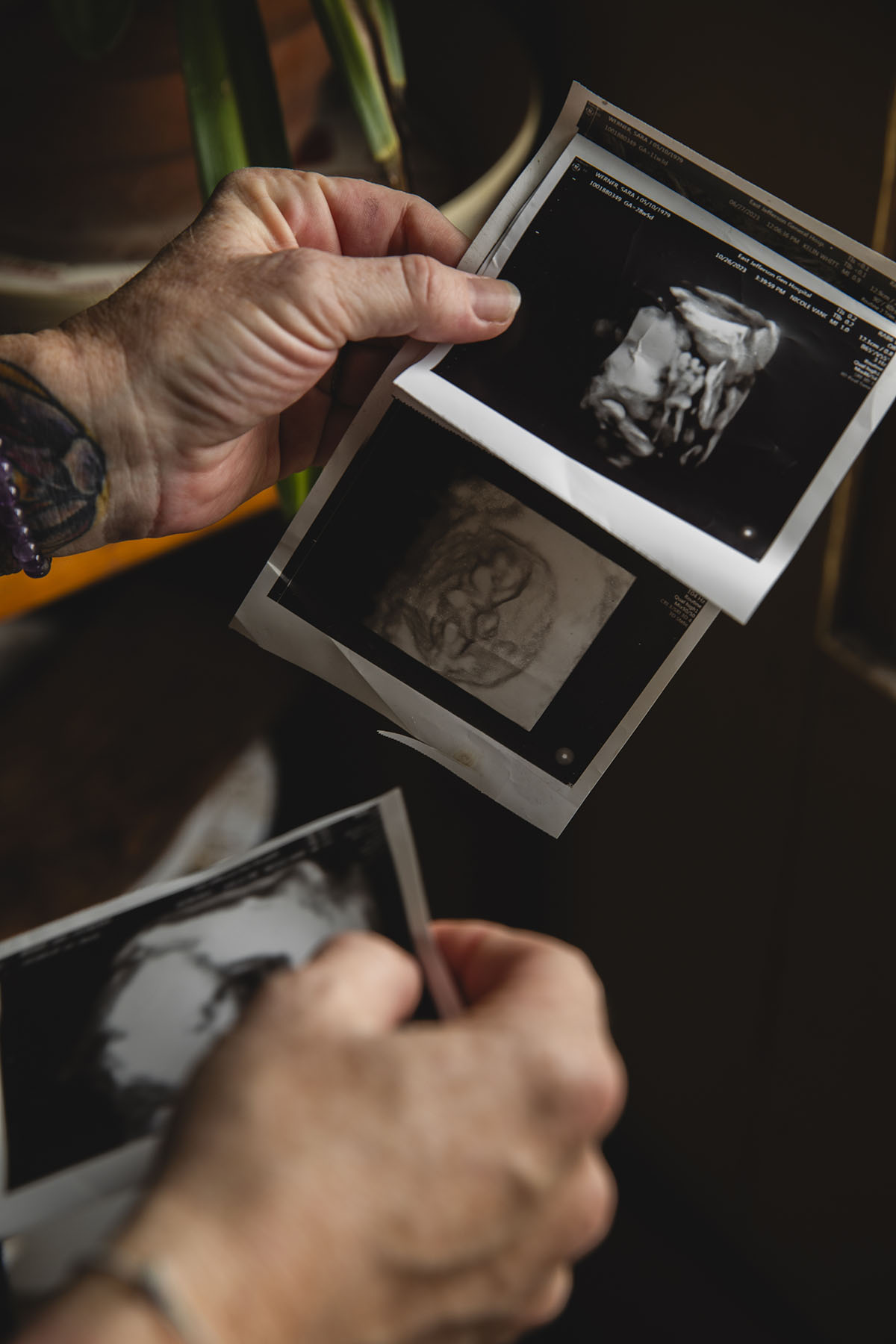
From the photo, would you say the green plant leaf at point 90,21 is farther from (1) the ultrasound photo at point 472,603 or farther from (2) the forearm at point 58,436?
(1) the ultrasound photo at point 472,603

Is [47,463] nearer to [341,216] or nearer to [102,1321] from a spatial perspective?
[341,216]

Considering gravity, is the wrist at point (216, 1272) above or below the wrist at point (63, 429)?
below

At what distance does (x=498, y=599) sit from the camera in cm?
67

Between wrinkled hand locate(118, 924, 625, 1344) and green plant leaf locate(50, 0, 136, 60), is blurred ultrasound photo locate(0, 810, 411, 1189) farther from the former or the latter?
green plant leaf locate(50, 0, 136, 60)

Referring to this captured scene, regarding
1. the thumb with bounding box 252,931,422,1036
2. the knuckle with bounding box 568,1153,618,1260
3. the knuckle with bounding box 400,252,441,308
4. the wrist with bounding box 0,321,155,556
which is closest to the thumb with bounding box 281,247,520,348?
the knuckle with bounding box 400,252,441,308

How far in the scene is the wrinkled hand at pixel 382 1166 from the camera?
1.18 feet

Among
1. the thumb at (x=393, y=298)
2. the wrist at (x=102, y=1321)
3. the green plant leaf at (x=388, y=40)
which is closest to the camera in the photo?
the wrist at (x=102, y=1321)

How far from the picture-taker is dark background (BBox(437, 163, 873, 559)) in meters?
0.62

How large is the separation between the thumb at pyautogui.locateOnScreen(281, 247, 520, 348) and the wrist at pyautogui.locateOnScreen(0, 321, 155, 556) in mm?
128

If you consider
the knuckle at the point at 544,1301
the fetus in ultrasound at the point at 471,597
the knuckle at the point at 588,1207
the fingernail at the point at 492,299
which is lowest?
the knuckle at the point at 544,1301

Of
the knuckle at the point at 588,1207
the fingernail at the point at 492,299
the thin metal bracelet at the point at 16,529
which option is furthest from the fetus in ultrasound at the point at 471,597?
the knuckle at the point at 588,1207

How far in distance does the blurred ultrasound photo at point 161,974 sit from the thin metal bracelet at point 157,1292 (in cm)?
27

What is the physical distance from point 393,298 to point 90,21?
9.9 inches

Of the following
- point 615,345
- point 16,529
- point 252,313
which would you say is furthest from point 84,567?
point 615,345
